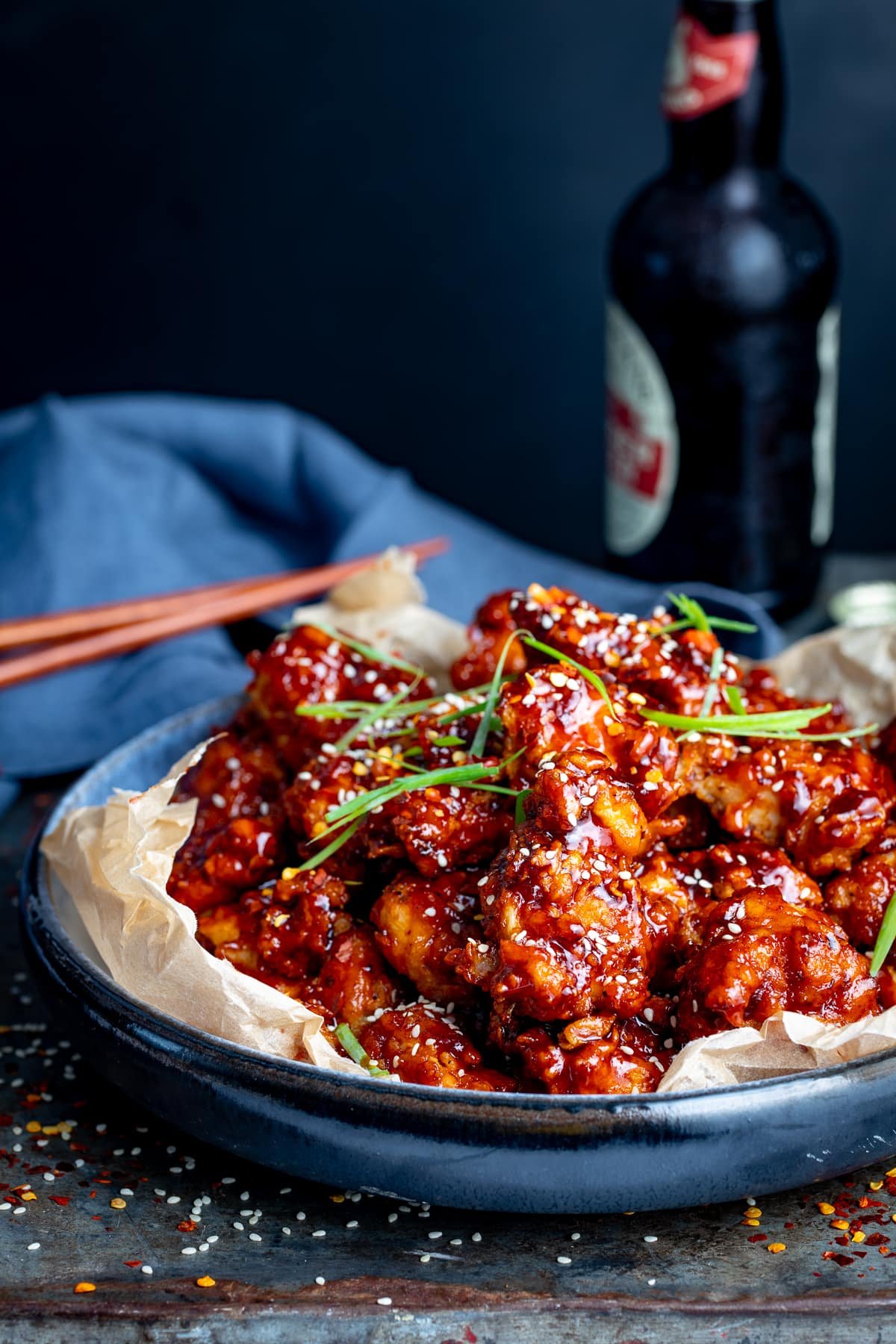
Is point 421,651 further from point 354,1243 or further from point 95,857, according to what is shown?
point 354,1243

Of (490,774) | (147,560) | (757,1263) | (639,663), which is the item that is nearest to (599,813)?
(490,774)

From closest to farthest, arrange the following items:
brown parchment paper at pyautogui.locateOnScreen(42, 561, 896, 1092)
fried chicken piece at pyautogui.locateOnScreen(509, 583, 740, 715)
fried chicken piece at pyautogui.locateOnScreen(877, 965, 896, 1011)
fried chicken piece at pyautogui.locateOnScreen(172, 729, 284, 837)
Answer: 1. brown parchment paper at pyautogui.locateOnScreen(42, 561, 896, 1092)
2. fried chicken piece at pyautogui.locateOnScreen(877, 965, 896, 1011)
3. fried chicken piece at pyautogui.locateOnScreen(509, 583, 740, 715)
4. fried chicken piece at pyautogui.locateOnScreen(172, 729, 284, 837)

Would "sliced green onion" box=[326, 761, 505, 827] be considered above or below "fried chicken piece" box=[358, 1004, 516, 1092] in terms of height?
above

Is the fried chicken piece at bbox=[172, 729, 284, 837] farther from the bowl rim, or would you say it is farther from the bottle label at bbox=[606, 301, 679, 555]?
the bottle label at bbox=[606, 301, 679, 555]

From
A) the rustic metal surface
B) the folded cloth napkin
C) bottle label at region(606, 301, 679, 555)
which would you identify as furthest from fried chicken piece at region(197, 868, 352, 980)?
bottle label at region(606, 301, 679, 555)

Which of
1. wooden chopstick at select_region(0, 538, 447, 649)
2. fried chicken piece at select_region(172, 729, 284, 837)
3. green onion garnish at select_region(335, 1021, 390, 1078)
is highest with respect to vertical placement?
fried chicken piece at select_region(172, 729, 284, 837)

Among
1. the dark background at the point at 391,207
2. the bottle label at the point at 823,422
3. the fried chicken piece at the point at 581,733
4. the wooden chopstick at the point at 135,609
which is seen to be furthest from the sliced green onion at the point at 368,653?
the dark background at the point at 391,207
